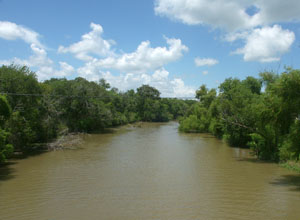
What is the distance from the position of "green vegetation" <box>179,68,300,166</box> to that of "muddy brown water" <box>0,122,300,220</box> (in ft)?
6.58

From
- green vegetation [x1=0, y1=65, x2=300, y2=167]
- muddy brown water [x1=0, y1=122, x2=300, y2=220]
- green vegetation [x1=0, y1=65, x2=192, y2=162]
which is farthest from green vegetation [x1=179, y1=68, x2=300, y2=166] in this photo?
green vegetation [x1=0, y1=65, x2=192, y2=162]

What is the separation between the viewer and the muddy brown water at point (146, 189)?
38.6 ft

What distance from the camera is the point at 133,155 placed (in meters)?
26.6

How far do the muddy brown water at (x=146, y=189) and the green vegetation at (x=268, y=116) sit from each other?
201cm

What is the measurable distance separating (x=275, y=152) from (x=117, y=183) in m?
14.7

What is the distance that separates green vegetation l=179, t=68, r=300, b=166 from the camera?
1497cm

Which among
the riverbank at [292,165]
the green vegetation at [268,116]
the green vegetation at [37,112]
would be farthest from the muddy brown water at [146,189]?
the green vegetation at [37,112]

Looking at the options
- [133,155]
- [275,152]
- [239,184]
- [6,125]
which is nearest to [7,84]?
[6,125]

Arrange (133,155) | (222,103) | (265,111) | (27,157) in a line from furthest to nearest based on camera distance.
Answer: (222,103)
(133,155)
(27,157)
(265,111)

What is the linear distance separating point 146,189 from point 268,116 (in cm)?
945

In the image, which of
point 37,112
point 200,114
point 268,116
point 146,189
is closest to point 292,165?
point 268,116

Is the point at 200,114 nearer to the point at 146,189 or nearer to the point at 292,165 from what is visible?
the point at 292,165

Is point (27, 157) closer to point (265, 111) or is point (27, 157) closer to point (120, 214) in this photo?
point (120, 214)

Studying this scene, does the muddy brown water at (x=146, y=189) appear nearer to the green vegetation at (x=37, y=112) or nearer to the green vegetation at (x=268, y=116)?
the green vegetation at (x=268, y=116)
